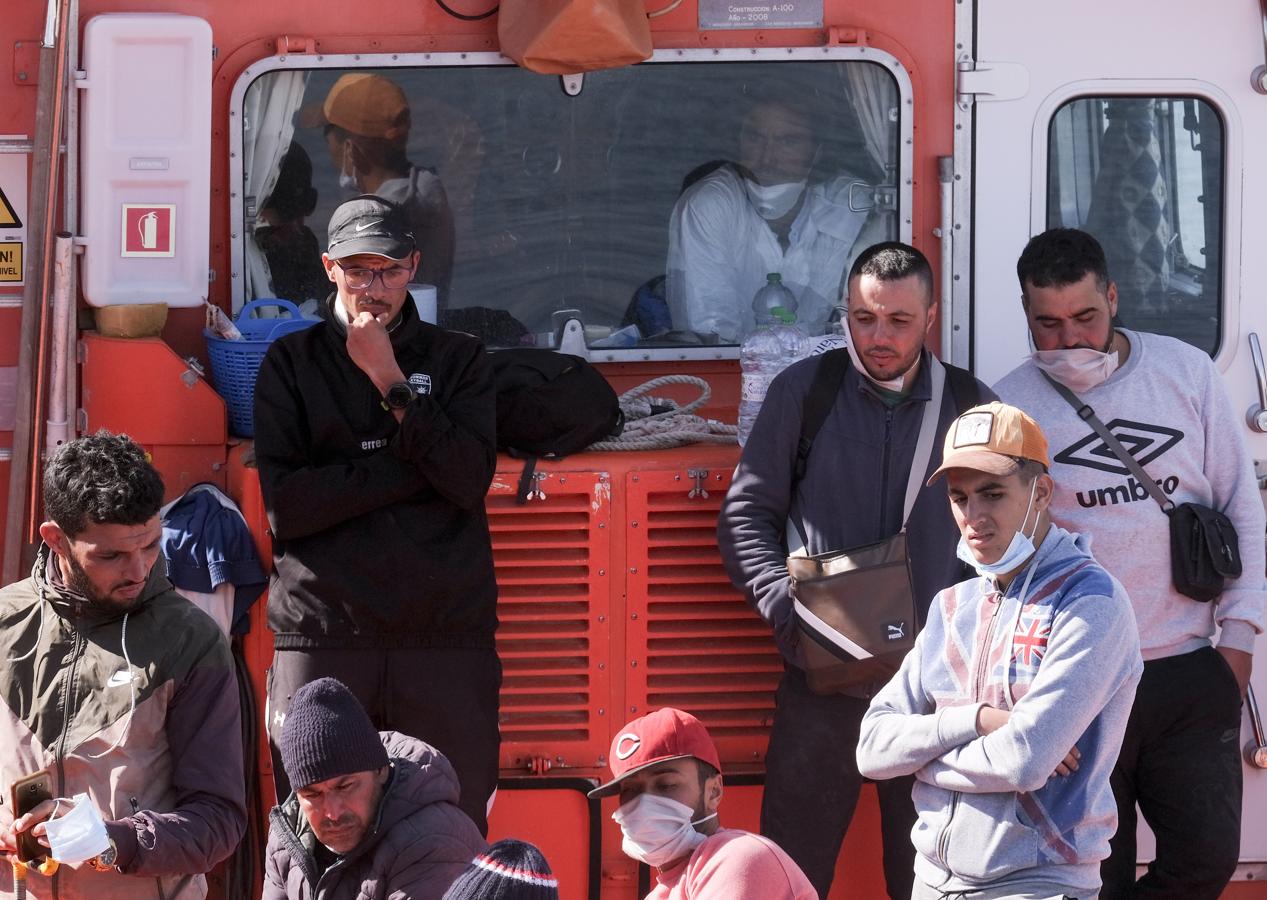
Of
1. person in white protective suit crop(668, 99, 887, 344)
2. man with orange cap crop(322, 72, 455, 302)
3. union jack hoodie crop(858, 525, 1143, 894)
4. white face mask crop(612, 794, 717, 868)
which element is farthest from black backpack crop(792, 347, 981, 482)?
man with orange cap crop(322, 72, 455, 302)

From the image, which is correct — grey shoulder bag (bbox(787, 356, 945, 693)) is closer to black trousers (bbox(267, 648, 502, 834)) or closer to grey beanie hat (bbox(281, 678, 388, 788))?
black trousers (bbox(267, 648, 502, 834))

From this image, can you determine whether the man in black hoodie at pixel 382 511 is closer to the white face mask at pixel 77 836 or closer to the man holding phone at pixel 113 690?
the man holding phone at pixel 113 690

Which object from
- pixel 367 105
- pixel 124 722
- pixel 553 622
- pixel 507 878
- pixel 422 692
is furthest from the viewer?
pixel 367 105

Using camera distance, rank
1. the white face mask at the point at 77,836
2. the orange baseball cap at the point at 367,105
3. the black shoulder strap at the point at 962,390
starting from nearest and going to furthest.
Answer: the white face mask at the point at 77,836
the black shoulder strap at the point at 962,390
the orange baseball cap at the point at 367,105

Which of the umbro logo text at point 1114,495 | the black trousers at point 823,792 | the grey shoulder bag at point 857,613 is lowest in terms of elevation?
the black trousers at point 823,792

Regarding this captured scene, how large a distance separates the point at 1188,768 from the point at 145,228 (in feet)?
9.79

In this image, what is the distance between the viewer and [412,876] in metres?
2.88

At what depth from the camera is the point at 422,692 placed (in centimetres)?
396

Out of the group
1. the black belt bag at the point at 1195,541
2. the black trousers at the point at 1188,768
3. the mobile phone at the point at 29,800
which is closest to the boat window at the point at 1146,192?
the black belt bag at the point at 1195,541

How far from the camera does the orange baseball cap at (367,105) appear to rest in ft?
15.3

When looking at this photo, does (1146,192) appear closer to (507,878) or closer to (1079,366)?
(1079,366)

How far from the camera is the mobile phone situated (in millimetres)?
2891

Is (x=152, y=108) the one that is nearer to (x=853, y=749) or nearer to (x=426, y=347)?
(x=426, y=347)

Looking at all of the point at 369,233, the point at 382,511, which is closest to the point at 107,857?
the point at 382,511
